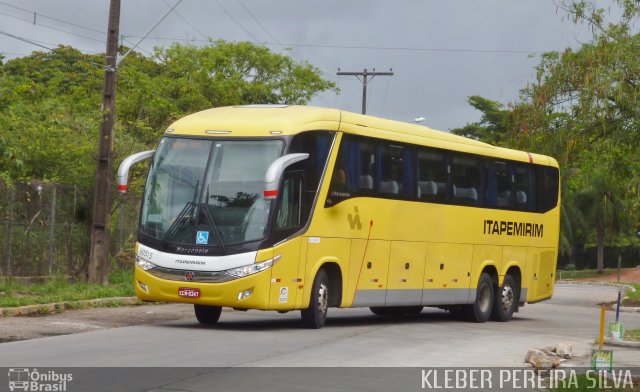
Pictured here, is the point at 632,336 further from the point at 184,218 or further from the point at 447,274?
the point at 184,218

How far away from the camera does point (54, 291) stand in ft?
80.2

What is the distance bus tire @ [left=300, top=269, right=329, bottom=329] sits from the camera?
783 inches


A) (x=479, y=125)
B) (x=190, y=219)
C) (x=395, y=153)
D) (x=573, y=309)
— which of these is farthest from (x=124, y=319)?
(x=479, y=125)

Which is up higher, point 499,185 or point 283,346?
point 499,185

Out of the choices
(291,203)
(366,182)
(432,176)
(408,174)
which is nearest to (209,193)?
(291,203)

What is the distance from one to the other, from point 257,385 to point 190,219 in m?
6.86

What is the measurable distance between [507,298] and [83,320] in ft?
34.3

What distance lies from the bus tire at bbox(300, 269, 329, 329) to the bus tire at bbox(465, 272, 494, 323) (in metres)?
5.96

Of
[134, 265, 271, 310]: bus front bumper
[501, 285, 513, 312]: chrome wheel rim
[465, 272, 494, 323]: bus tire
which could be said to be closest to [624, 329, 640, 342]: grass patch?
[465, 272, 494, 323]: bus tire

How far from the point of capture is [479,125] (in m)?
91.4

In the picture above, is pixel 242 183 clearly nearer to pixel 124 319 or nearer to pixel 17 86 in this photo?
pixel 124 319

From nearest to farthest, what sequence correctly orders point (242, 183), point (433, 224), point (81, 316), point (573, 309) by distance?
point (242, 183)
point (81, 316)
point (433, 224)
point (573, 309)

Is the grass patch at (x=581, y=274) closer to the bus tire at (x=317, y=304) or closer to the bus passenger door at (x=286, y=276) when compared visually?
the bus tire at (x=317, y=304)

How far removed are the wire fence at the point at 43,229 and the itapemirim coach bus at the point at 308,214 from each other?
6.32 meters
